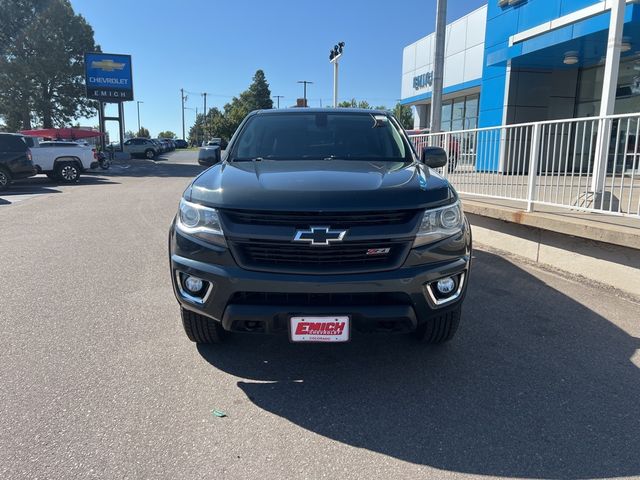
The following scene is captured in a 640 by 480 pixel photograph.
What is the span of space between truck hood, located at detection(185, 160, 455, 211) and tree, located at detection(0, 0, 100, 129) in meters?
45.3

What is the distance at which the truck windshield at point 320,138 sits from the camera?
4.08 meters

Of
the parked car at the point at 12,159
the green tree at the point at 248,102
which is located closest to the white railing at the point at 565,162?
the parked car at the point at 12,159

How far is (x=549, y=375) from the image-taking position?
10.8 ft

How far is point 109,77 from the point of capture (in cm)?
3578

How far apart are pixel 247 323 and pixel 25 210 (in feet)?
35.3

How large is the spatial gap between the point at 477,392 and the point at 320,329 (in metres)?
1.10

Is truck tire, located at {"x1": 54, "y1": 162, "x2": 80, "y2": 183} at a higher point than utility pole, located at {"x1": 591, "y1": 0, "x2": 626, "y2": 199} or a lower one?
lower

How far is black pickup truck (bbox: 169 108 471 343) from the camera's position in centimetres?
279

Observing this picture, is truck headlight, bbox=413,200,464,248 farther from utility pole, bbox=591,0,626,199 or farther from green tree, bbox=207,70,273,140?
green tree, bbox=207,70,273,140

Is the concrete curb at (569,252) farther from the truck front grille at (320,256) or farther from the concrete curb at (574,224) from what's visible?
the truck front grille at (320,256)

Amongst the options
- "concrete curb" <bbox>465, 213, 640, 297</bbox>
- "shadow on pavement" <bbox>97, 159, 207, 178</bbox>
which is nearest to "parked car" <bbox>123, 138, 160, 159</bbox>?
"shadow on pavement" <bbox>97, 159, 207, 178</bbox>

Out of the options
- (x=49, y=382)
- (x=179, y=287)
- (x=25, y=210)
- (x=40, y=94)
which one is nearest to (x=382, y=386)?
(x=179, y=287)

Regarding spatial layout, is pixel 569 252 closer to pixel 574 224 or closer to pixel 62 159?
pixel 574 224

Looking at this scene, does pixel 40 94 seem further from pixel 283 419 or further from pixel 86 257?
Answer: pixel 283 419
